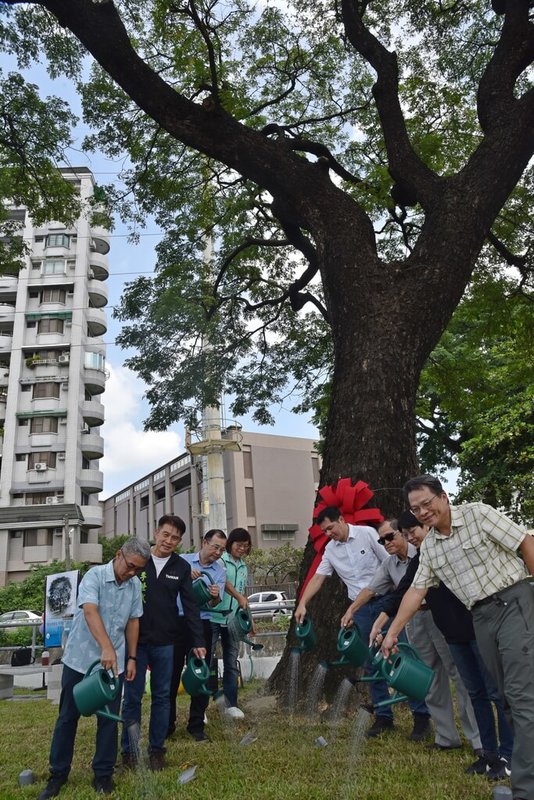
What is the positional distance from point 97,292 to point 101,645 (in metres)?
37.8

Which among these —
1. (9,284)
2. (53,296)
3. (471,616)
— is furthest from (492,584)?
(9,284)

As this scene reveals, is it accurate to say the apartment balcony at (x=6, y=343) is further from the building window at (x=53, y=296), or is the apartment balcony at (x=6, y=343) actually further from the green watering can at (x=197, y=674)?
the green watering can at (x=197, y=674)

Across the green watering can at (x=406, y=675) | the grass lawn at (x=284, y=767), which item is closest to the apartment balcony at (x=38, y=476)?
the grass lawn at (x=284, y=767)

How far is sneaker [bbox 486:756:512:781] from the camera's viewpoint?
3.64 metres

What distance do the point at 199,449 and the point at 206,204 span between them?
47.8 ft

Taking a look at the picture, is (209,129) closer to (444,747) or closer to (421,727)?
(421,727)

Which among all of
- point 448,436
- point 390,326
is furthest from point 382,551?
point 448,436

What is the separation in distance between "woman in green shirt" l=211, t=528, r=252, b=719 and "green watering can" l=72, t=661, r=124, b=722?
209 centimetres

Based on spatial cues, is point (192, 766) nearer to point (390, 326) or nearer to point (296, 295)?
point (390, 326)

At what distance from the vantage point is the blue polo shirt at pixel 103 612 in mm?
4078

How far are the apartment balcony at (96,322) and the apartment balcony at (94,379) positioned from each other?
8.16 ft

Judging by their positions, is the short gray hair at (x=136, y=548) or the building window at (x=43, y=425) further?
the building window at (x=43, y=425)

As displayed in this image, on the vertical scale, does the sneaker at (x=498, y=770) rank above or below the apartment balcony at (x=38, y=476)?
below

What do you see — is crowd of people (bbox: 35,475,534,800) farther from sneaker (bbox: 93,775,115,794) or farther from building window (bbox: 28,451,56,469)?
building window (bbox: 28,451,56,469)
